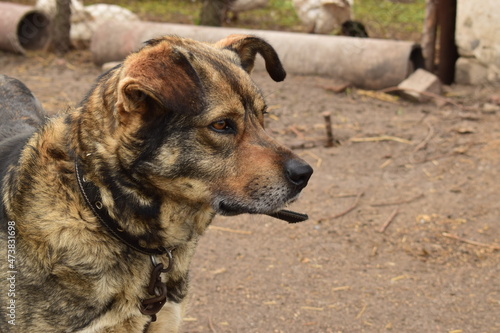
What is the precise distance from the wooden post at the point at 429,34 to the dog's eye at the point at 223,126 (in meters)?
6.79

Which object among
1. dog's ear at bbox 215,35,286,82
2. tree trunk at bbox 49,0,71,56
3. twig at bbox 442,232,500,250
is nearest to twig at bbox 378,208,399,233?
twig at bbox 442,232,500,250

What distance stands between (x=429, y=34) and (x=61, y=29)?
6136mm

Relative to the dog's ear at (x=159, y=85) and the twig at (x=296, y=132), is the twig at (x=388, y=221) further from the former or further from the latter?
the dog's ear at (x=159, y=85)

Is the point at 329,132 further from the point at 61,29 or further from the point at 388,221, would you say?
the point at 61,29

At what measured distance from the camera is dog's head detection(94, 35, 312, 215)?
3023mm

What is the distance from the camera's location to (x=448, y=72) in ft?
30.9

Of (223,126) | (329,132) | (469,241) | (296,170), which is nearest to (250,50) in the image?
(223,126)

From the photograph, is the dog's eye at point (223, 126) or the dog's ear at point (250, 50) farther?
the dog's ear at point (250, 50)

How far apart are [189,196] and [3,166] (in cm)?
106

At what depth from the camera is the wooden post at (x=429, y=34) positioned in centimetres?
937

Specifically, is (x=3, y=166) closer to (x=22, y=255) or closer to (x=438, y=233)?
(x=22, y=255)

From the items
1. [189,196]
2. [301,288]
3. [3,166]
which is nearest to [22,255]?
[3,166]

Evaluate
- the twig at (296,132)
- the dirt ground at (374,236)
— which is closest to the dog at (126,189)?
the dirt ground at (374,236)

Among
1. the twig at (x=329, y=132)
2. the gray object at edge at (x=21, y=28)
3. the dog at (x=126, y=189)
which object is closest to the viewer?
the dog at (x=126, y=189)
